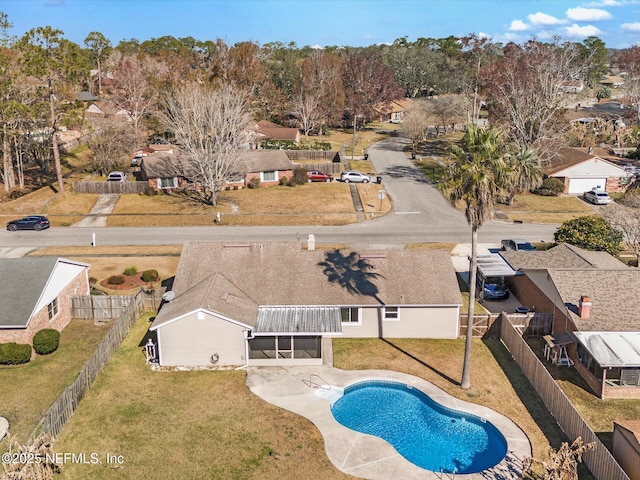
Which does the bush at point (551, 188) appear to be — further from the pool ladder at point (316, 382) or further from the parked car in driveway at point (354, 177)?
the pool ladder at point (316, 382)

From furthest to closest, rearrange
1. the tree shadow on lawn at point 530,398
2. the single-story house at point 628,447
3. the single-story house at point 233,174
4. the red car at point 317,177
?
the red car at point 317,177
the single-story house at point 233,174
the tree shadow on lawn at point 530,398
the single-story house at point 628,447

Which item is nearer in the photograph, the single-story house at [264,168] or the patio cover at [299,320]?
the patio cover at [299,320]

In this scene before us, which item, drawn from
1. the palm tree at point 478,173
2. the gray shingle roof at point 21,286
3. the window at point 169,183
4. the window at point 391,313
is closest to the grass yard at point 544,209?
the window at point 391,313

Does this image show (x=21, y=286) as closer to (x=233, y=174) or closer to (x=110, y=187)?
(x=110, y=187)

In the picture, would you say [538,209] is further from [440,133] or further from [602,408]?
[440,133]

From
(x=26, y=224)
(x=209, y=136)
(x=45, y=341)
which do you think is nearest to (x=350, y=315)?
(x=45, y=341)

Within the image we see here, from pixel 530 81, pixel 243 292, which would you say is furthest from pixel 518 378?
pixel 530 81
